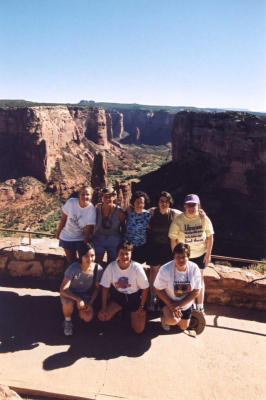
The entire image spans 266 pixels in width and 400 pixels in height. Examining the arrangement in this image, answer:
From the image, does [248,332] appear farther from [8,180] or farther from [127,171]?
[127,171]

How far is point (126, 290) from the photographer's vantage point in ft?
17.4

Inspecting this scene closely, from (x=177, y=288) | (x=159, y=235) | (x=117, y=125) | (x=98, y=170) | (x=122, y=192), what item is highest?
(x=117, y=125)

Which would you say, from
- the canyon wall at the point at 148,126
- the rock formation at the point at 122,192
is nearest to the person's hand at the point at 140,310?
the rock formation at the point at 122,192

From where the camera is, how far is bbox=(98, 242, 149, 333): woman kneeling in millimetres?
5207

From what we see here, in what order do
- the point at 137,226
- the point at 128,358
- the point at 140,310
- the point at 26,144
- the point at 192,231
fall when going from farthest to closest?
the point at 26,144, the point at 137,226, the point at 192,231, the point at 140,310, the point at 128,358

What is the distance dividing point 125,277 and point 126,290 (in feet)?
0.82

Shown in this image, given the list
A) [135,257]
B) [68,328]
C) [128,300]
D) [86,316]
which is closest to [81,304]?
[86,316]

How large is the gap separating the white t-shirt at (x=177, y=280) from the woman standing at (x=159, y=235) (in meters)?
0.73

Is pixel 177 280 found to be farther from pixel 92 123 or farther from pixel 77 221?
pixel 92 123

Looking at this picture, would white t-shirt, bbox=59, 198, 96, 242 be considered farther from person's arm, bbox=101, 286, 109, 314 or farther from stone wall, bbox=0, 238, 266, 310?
person's arm, bbox=101, 286, 109, 314

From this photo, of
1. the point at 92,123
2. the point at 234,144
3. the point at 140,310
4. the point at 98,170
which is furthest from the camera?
the point at 92,123

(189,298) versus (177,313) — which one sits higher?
(189,298)

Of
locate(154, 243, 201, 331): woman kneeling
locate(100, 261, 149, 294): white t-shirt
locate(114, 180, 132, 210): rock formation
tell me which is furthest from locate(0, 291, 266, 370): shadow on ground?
locate(114, 180, 132, 210): rock formation

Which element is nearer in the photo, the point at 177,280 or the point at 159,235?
the point at 177,280
